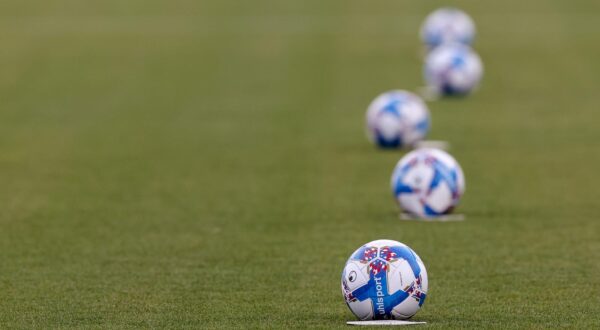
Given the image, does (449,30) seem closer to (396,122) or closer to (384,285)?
(396,122)

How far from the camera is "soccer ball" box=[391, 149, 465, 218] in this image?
71.5ft

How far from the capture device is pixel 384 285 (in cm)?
1430

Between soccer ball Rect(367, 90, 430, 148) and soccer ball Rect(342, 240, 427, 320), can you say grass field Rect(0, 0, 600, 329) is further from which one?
soccer ball Rect(367, 90, 430, 148)

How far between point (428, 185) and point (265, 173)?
631 cm

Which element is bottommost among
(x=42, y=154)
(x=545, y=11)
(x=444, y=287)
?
(x=444, y=287)

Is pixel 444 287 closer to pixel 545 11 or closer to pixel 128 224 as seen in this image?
pixel 128 224

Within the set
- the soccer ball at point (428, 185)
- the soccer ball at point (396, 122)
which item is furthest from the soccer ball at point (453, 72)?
the soccer ball at point (428, 185)

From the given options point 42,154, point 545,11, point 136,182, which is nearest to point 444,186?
point 136,182

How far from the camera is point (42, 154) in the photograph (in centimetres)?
3070

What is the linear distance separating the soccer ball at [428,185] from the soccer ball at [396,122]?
8469 mm

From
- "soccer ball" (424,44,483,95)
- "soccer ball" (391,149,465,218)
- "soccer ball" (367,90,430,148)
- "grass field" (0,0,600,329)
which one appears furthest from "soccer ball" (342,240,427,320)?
"soccer ball" (424,44,483,95)

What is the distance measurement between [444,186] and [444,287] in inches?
205

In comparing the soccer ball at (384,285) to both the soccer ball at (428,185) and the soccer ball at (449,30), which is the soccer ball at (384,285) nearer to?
the soccer ball at (428,185)

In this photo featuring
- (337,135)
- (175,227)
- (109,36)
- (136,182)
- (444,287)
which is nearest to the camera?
(444,287)
